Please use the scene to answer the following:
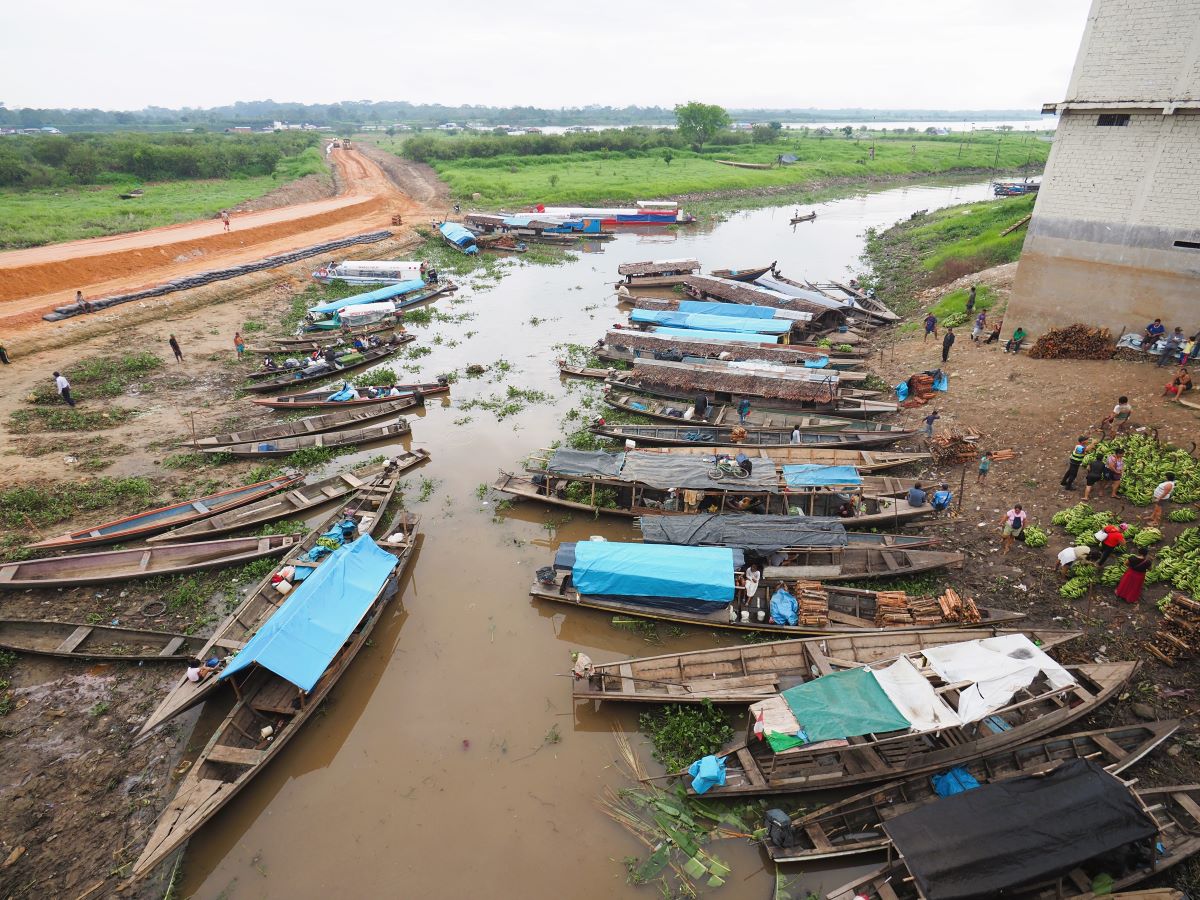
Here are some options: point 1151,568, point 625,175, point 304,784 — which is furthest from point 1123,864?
point 625,175

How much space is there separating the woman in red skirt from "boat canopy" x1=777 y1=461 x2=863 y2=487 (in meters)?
6.20

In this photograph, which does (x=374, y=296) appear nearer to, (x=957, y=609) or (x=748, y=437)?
(x=748, y=437)

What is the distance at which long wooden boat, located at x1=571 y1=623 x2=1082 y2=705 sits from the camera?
12391 mm

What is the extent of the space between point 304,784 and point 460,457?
42.3ft

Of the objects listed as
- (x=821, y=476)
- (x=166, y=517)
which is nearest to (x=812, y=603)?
(x=821, y=476)

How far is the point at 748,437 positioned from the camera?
21.5 meters

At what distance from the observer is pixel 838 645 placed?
13141mm

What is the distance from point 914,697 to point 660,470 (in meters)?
9.19

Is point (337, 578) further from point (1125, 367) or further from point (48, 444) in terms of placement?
point (1125, 367)

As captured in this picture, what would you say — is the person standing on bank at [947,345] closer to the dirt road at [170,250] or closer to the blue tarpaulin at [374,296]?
the blue tarpaulin at [374,296]

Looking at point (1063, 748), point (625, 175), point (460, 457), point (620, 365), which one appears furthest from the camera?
point (625, 175)

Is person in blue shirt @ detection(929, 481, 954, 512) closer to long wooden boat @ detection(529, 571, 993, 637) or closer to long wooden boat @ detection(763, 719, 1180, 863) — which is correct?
long wooden boat @ detection(529, 571, 993, 637)

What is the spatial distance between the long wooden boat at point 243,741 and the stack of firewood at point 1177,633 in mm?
17645

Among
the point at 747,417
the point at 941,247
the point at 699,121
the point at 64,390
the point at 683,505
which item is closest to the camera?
the point at 683,505
